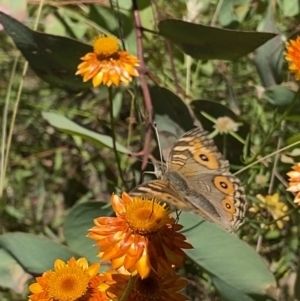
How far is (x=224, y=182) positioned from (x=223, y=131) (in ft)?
1.53

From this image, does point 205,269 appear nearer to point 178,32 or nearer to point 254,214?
point 254,214

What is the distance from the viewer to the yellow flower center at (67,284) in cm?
100

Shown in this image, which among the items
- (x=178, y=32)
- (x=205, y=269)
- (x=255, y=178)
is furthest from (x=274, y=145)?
(x=205, y=269)

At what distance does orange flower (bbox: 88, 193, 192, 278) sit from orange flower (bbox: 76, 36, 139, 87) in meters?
0.46

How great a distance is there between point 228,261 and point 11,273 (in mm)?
419

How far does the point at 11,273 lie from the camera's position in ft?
4.53

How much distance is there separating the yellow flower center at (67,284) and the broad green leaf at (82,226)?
15.2 inches

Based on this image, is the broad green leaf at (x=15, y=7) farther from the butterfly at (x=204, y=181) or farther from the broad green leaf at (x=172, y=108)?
the butterfly at (x=204, y=181)

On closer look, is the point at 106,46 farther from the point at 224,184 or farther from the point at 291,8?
the point at 291,8

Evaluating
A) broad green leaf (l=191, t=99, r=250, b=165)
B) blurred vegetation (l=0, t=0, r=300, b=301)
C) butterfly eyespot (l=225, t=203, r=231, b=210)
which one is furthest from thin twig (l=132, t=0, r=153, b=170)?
butterfly eyespot (l=225, t=203, r=231, b=210)

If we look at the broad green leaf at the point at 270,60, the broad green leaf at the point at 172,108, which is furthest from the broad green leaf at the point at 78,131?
the broad green leaf at the point at 270,60

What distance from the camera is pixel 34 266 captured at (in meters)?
1.34

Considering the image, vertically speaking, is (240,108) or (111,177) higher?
(240,108)

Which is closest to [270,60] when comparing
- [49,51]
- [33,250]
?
[49,51]
